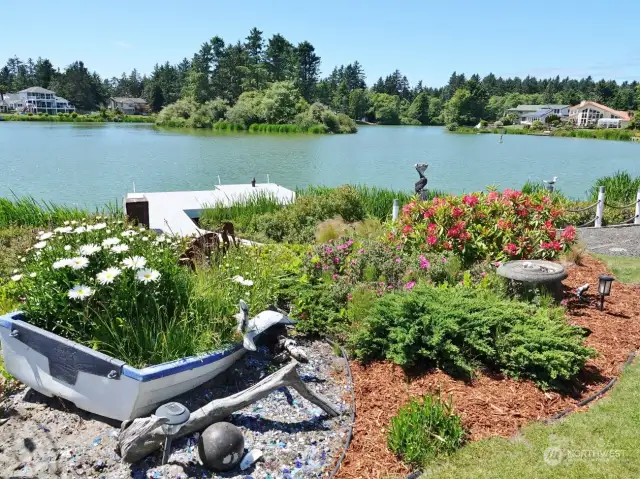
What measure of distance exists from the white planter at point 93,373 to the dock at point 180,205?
16.4 feet

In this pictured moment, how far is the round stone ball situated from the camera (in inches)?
110

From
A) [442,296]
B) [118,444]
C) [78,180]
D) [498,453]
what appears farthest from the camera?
[78,180]

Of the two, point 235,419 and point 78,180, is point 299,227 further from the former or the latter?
point 78,180

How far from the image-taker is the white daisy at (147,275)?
3193 millimetres

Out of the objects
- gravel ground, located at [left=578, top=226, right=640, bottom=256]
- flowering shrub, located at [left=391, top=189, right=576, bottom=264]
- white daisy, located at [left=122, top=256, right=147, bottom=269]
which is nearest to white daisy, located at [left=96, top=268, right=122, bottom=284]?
white daisy, located at [left=122, top=256, right=147, bottom=269]

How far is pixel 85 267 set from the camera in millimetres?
3258

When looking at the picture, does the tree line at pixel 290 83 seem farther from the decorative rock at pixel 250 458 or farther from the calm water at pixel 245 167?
the decorative rock at pixel 250 458

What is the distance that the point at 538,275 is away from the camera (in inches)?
207

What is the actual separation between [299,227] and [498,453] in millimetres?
6701

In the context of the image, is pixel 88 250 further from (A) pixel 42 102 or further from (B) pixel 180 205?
(A) pixel 42 102

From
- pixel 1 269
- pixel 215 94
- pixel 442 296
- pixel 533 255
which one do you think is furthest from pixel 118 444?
pixel 215 94

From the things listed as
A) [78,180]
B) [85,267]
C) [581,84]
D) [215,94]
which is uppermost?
[581,84]

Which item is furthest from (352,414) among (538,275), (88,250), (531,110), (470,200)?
(531,110)

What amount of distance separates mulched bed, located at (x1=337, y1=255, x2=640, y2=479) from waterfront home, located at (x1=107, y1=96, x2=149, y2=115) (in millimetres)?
108853
